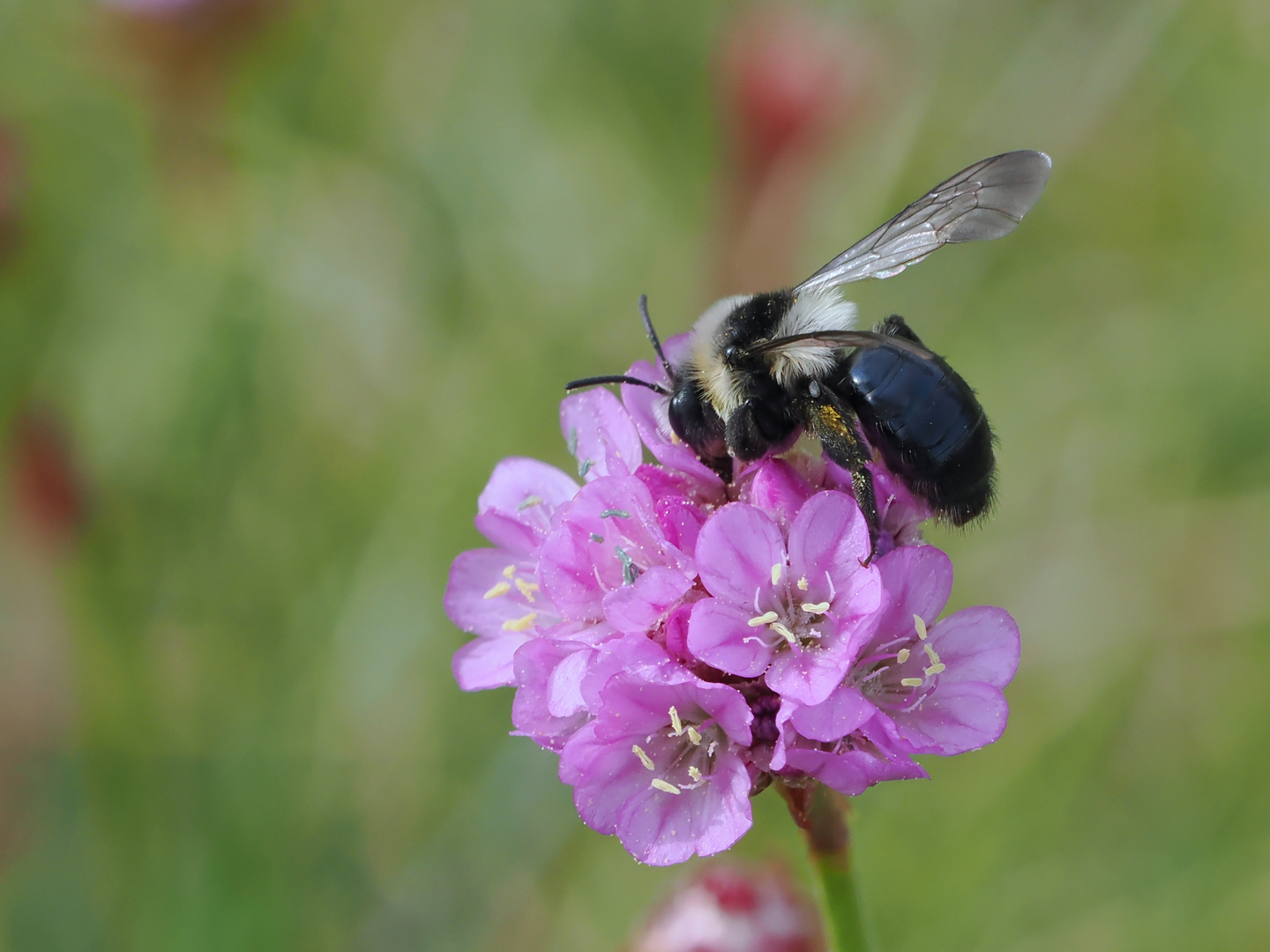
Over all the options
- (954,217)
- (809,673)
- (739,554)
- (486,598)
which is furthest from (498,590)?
(954,217)

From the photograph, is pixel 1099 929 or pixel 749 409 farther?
pixel 1099 929

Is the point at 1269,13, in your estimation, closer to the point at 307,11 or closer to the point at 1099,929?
the point at 1099,929

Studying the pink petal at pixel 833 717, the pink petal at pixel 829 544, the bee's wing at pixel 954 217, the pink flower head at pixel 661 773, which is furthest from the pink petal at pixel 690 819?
the bee's wing at pixel 954 217

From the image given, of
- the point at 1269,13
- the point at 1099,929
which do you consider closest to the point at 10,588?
the point at 1099,929

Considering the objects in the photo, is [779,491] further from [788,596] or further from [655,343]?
[655,343]

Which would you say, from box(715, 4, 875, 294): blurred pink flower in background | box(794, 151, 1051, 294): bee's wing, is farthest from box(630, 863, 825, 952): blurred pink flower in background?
box(715, 4, 875, 294): blurred pink flower in background

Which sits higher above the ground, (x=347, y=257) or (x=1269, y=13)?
(x=347, y=257)

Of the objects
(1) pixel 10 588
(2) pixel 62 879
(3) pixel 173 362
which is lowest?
(2) pixel 62 879

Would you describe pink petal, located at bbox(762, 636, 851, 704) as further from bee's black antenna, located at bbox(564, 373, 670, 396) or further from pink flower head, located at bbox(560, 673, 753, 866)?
bee's black antenna, located at bbox(564, 373, 670, 396)
